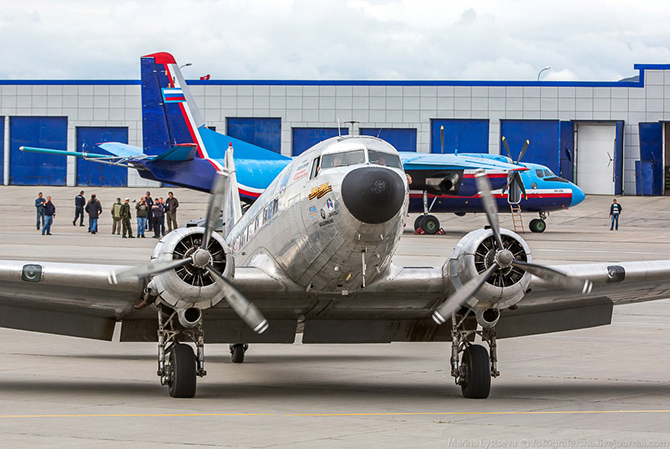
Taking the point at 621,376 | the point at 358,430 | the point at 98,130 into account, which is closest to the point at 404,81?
the point at 98,130

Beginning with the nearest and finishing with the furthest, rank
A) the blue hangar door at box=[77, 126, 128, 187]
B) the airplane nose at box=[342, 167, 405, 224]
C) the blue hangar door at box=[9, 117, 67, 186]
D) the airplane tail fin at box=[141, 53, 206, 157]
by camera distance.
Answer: the airplane nose at box=[342, 167, 405, 224] → the airplane tail fin at box=[141, 53, 206, 157] → the blue hangar door at box=[77, 126, 128, 187] → the blue hangar door at box=[9, 117, 67, 186]

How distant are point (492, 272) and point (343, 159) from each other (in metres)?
2.39

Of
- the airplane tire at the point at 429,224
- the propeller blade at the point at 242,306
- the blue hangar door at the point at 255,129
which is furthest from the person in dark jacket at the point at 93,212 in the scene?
the propeller blade at the point at 242,306

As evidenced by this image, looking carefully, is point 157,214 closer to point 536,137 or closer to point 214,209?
point 214,209

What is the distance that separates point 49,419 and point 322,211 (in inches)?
160

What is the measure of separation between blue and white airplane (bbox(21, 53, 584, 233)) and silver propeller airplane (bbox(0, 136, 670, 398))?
23.7m

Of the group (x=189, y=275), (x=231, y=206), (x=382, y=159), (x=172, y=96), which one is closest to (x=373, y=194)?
(x=382, y=159)

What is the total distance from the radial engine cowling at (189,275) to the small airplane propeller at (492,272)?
2.84m

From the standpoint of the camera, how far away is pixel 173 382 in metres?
11.9

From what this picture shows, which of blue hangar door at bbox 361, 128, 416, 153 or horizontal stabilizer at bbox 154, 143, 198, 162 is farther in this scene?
blue hangar door at bbox 361, 128, 416, 153

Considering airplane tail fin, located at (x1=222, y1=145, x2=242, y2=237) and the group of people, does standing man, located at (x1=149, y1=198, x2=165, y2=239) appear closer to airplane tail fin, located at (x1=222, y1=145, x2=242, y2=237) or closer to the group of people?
the group of people

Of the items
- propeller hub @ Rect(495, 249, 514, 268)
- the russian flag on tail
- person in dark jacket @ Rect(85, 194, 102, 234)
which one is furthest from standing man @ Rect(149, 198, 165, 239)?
propeller hub @ Rect(495, 249, 514, 268)

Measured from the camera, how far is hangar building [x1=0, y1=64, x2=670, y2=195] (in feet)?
257

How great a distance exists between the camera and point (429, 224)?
174ft
